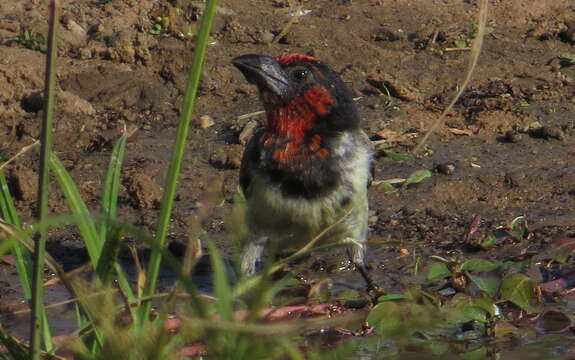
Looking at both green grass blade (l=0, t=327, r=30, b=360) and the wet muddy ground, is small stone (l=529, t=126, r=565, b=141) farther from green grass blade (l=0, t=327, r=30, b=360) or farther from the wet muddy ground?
green grass blade (l=0, t=327, r=30, b=360)

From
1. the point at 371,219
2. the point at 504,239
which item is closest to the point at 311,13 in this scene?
the point at 371,219

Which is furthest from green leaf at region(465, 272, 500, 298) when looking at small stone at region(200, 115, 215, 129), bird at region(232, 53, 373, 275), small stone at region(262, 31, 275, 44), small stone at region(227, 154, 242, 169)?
small stone at region(262, 31, 275, 44)

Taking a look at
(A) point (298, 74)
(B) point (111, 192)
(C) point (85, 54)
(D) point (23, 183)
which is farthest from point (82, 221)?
(C) point (85, 54)

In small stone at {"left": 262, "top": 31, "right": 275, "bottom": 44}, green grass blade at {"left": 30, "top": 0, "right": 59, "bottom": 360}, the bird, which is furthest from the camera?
small stone at {"left": 262, "top": 31, "right": 275, "bottom": 44}

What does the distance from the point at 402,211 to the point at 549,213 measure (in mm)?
748

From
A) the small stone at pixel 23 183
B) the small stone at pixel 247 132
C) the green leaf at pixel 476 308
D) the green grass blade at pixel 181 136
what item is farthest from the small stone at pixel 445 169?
the green grass blade at pixel 181 136

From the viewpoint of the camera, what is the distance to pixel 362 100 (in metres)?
6.86

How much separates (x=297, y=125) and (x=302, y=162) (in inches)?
7.5

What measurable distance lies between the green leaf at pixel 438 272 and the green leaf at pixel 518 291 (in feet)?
0.78

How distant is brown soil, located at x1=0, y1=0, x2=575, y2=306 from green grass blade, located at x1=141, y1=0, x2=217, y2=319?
256cm

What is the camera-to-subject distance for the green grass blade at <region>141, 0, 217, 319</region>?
2346 millimetres

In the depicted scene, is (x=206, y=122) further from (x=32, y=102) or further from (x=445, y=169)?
(x=445, y=169)

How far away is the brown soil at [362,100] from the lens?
19.1ft

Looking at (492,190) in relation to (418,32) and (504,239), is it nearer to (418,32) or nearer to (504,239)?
(504,239)
